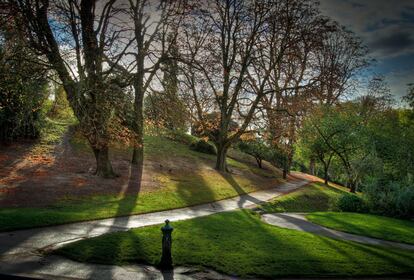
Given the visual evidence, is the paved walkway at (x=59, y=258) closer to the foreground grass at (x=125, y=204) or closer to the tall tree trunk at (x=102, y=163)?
the foreground grass at (x=125, y=204)

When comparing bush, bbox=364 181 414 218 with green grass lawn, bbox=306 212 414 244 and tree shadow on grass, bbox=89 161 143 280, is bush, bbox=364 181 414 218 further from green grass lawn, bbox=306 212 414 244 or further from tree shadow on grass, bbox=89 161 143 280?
tree shadow on grass, bbox=89 161 143 280

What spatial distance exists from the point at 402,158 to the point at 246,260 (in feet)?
60.1

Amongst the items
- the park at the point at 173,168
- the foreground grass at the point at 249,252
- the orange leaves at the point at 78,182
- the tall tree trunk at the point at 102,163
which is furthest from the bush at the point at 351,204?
the orange leaves at the point at 78,182

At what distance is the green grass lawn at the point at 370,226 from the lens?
12.1 m

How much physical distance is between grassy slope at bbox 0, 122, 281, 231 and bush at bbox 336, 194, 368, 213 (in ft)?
21.3

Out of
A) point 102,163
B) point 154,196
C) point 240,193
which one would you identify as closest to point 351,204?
point 240,193

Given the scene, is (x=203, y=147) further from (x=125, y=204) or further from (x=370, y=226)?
(x=370, y=226)

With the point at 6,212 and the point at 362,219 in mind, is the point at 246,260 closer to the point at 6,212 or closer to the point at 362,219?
the point at 6,212

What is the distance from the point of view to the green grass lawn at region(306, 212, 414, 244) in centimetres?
1207

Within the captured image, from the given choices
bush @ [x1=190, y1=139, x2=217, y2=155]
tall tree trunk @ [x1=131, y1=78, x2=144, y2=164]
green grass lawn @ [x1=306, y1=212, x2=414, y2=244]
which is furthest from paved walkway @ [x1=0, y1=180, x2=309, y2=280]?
bush @ [x1=190, y1=139, x2=217, y2=155]

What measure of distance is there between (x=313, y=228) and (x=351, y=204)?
7266mm

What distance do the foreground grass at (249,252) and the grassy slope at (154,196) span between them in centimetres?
289

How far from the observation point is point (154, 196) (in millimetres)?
16688

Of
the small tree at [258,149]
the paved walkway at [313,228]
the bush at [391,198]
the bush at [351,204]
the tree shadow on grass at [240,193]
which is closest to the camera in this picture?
the paved walkway at [313,228]
